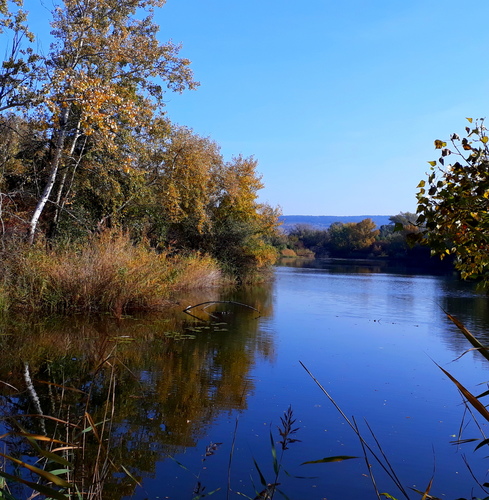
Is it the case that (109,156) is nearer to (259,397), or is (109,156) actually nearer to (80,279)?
(80,279)

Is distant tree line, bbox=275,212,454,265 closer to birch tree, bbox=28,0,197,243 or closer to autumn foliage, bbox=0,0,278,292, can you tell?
autumn foliage, bbox=0,0,278,292

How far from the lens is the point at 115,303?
1283 cm

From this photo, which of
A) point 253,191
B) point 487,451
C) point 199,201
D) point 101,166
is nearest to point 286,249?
point 253,191

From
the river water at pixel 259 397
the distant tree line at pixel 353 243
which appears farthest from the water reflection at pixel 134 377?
the distant tree line at pixel 353 243

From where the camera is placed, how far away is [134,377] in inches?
282

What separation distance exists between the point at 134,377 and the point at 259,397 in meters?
1.64

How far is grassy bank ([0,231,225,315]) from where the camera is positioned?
11.8 m

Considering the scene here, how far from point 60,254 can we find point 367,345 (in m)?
7.52

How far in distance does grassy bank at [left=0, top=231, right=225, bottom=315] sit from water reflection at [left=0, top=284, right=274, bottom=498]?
648 millimetres

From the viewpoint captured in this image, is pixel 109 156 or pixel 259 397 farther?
pixel 109 156

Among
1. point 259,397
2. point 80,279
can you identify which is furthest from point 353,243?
point 259,397

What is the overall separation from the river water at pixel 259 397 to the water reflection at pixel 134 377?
0.02 meters

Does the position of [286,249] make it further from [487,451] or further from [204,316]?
[487,451]

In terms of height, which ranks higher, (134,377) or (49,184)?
(49,184)
